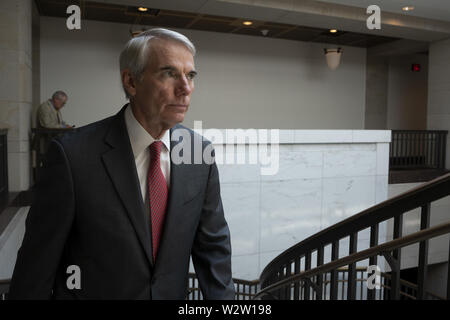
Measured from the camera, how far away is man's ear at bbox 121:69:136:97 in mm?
1730

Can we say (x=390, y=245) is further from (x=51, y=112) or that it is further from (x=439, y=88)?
(x=439, y=88)

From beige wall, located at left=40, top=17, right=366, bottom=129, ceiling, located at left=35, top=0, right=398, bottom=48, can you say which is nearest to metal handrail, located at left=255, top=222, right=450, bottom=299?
ceiling, located at left=35, top=0, right=398, bottom=48

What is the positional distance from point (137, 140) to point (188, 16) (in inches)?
435

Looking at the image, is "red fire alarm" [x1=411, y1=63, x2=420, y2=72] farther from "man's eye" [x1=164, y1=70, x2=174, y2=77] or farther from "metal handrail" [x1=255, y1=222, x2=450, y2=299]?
"man's eye" [x1=164, y1=70, x2=174, y2=77]

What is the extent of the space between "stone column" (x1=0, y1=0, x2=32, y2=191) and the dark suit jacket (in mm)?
7179

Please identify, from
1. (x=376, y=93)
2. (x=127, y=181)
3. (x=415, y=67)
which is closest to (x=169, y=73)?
(x=127, y=181)

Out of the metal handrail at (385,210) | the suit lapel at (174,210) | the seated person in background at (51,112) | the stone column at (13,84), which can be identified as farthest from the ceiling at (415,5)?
the suit lapel at (174,210)

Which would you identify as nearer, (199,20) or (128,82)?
(128,82)

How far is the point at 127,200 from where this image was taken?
5.33 ft

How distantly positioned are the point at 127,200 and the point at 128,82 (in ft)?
1.68

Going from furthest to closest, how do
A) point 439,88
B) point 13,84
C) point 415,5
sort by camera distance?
point 439,88 → point 415,5 → point 13,84

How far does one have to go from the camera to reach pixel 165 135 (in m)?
1.83

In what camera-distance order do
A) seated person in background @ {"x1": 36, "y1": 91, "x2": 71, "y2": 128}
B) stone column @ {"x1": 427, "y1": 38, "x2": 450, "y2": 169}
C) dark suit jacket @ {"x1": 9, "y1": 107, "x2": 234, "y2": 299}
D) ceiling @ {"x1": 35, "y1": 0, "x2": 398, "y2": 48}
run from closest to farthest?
1. dark suit jacket @ {"x1": 9, "y1": 107, "x2": 234, "y2": 299}
2. seated person in background @ {"x1": 36, "y1": 91, "x2": 71, "y2": 128}
3. ceiling @ {"x1": 35, "y1": 0, "x2": 398, "y2": 48}
4. stone column @ {"x1": 427, "y1": 38, "x2": 450, "y2": 169}

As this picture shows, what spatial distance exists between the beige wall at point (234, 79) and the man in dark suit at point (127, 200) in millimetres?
11691
